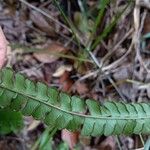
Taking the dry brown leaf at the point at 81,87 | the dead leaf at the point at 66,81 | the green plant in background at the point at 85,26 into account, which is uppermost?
the green plant in background at the point at 85,26

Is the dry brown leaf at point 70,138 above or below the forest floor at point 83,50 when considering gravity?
below

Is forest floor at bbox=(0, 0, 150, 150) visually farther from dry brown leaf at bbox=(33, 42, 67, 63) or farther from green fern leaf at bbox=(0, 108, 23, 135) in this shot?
green fern leaf at bbox=(0, 108, 23, 135)

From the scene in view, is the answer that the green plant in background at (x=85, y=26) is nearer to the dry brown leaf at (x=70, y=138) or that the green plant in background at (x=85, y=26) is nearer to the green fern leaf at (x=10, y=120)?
the dry brown leaf at (x=70, y=138)

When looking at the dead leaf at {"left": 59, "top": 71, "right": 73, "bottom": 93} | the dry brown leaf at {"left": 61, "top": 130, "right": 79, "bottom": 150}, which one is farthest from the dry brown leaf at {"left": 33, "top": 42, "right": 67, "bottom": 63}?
the dry brown leaf at {"left": 61, "top": 130, "right": 79, "bottom": 150}

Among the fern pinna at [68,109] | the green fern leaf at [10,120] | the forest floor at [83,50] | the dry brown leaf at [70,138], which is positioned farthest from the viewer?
the forest floor at [83,50]

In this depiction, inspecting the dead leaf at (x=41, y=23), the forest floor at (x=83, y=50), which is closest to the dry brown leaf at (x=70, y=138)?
the forest floor at (x=83, y=50)

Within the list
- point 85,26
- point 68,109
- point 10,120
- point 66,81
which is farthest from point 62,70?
point 68,109

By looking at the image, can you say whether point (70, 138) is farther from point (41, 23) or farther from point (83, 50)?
point (41, 23)
